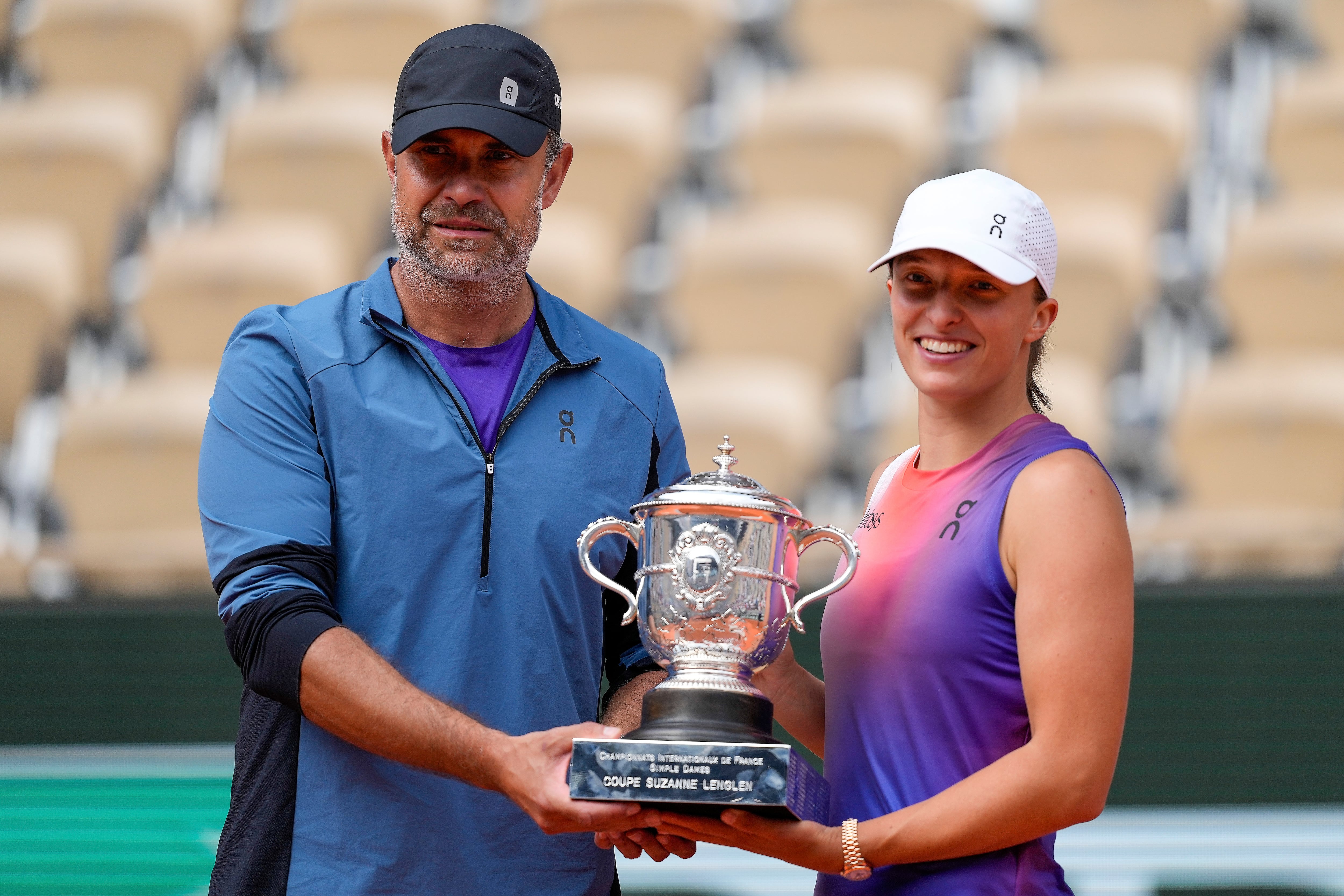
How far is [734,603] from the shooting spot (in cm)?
178

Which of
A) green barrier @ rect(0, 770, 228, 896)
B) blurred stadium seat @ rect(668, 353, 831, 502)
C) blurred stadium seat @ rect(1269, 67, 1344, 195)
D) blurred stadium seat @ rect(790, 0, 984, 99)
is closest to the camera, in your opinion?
green barrier @ rect(0, 770, 228, 896)

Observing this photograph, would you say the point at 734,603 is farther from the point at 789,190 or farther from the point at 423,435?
the point at 789,190

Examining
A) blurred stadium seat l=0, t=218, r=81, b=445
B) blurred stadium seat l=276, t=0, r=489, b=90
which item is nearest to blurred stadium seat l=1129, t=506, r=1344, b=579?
blurred stadium seat l=0, t=218, r=81, b=445

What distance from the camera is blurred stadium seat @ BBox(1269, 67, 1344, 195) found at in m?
5.26

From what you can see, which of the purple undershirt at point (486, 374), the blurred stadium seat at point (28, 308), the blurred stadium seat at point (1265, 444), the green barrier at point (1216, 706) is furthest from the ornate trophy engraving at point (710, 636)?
the blurred stadium seat at point (28, 308)

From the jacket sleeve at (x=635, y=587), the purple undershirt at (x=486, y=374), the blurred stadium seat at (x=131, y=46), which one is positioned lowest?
the jacket sleeve at (x=635, y=587)

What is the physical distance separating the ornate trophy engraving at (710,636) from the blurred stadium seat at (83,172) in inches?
162

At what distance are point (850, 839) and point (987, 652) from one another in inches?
9.6

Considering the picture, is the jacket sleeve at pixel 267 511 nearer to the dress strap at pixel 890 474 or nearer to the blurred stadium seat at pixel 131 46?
the dress strap at pixel 890 474

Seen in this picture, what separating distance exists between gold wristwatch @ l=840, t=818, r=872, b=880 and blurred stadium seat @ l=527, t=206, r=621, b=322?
11.1 ft

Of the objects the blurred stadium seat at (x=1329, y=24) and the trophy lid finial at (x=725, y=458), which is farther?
the blurred stadium seat at (x=1329, y=24)

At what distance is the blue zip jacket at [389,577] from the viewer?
1.78m

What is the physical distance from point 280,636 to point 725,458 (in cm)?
54

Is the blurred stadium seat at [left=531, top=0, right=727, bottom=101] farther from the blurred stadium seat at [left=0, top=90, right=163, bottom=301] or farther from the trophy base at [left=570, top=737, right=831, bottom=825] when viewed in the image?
the trophy base at [left=570, top=737, right=831, bottom=825]
